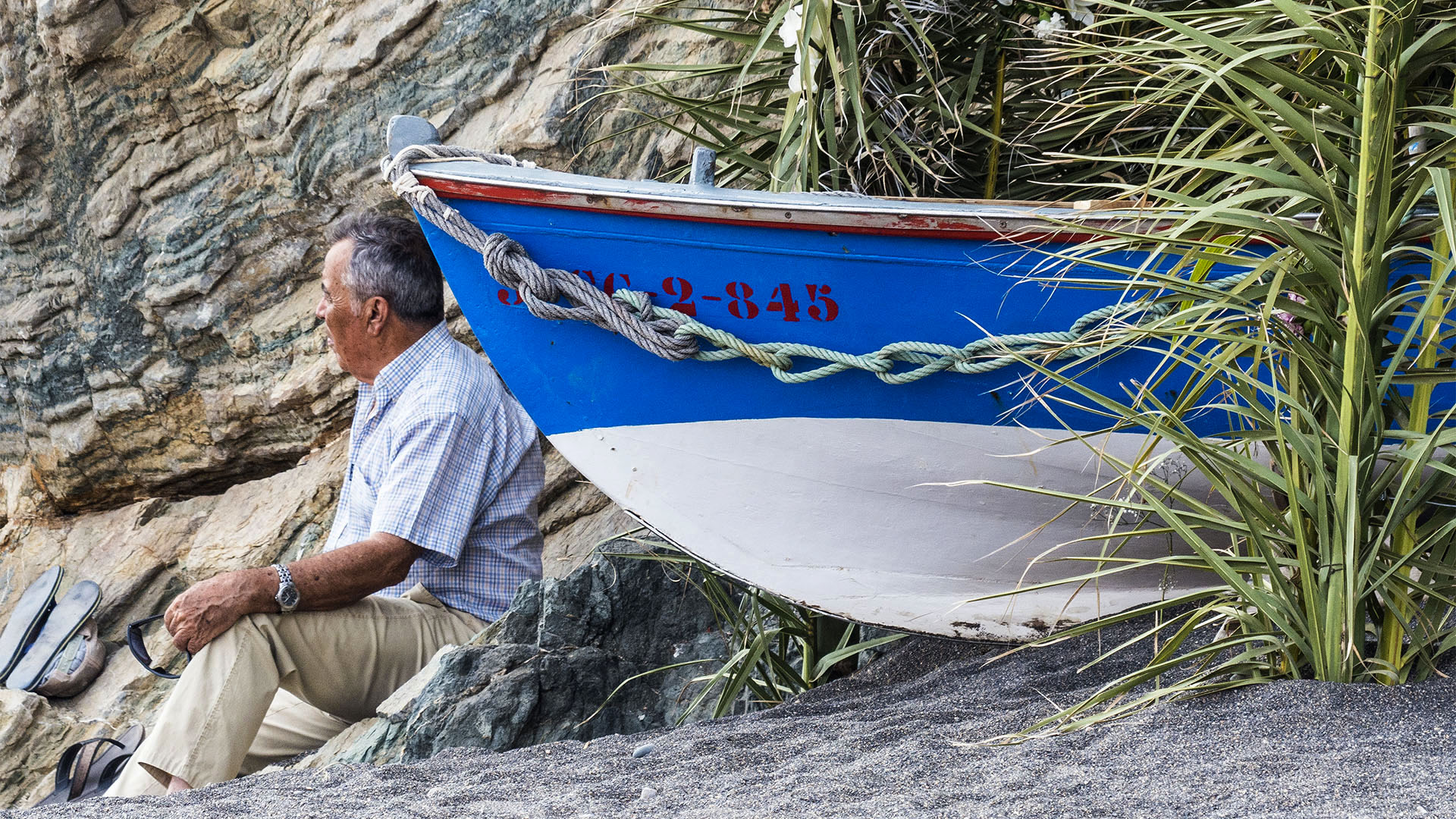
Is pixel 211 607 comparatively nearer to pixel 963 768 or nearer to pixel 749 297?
pixel 749 297

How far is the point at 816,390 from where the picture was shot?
2.64 metres

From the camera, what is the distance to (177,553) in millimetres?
5266

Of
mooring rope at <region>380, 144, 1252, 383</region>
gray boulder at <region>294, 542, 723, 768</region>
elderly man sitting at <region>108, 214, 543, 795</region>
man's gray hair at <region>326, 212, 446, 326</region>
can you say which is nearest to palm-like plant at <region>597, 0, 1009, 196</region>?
mooring rope at <region>380, 144, 1252, 383</region>

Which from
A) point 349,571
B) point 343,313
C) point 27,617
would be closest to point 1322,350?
point 349,571

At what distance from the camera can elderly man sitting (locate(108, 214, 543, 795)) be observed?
2.63m

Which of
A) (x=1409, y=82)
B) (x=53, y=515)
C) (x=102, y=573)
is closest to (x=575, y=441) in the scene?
(x=1409, y=82)

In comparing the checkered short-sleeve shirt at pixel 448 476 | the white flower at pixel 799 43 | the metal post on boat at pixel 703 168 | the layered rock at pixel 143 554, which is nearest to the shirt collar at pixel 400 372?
the checkered short-sleeve shirt at pixel 448 476

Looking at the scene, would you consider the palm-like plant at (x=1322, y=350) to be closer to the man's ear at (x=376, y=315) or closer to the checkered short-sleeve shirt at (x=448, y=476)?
the checkered short-sleeve shirt at (x=448, y=476)

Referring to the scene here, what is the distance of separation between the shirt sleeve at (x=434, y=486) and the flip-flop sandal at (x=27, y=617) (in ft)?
9.44

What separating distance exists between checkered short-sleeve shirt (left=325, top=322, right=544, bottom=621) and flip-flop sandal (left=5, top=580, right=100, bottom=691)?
2383 mm

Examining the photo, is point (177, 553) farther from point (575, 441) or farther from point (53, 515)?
point (575, 441)

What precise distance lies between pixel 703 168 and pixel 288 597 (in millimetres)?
1274

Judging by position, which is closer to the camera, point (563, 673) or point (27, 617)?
point (563, 673)

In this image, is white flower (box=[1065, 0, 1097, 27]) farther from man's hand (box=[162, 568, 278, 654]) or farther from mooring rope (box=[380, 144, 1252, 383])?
man's hand (box=[162, 568, 278, 654])
